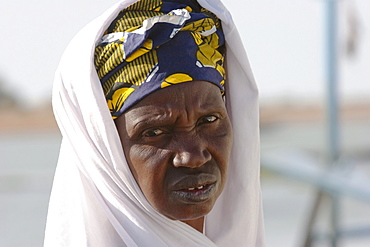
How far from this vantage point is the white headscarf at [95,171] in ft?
6.41

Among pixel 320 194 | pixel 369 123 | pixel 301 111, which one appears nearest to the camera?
pixel 320 194

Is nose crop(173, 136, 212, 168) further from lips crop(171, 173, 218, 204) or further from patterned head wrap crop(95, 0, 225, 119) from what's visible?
patterned head wrap crop(95, 0, 225, 119)

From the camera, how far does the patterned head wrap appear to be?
1929 millimetres

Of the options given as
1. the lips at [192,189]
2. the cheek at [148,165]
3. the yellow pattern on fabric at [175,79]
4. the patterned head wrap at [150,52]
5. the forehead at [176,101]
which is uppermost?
the patterned head wrap at [150,52]

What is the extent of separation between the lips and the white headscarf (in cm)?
12

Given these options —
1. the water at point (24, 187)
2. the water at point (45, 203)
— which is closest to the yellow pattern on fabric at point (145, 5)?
the water at point (45, 203)

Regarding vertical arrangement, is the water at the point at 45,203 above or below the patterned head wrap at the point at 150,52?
below

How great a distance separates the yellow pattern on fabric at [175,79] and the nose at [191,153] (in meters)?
0.15

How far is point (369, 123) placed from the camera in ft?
104

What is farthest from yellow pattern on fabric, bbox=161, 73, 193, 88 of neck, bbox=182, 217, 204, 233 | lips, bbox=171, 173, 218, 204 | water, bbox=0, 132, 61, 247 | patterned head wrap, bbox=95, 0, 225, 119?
water, bbox=0, 132, 61, 247

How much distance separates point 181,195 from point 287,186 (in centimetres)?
1201

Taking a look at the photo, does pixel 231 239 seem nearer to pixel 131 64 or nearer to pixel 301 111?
pixel 131 64

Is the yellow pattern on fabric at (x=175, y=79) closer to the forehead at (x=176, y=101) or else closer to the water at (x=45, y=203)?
the forehead at (x=176, y=101)

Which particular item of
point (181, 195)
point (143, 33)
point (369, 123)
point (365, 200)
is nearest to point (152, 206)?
point (181, 195)
